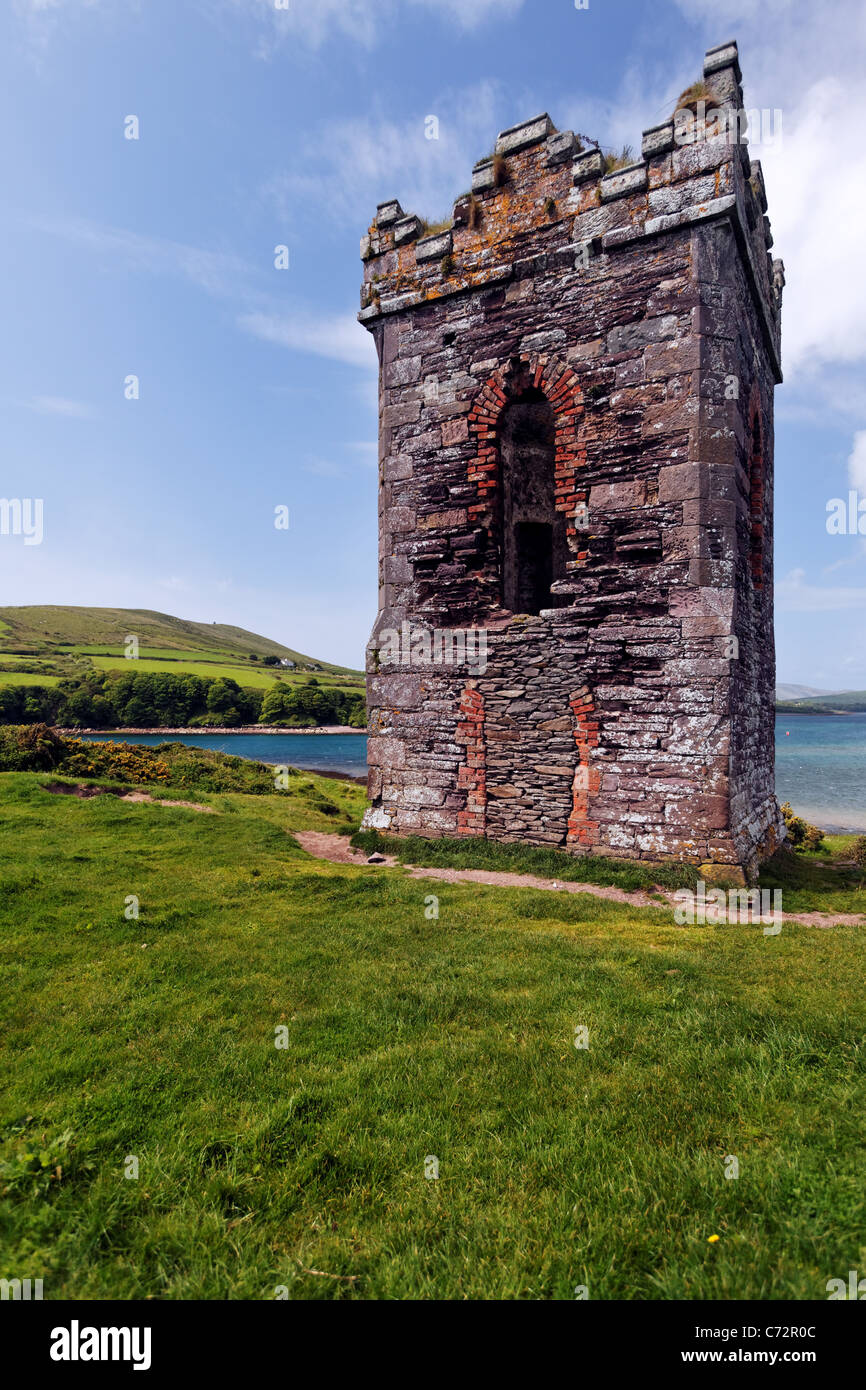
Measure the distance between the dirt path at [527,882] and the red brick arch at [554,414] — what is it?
4803 millimetres

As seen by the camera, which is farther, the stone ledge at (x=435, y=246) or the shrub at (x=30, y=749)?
the shrub at (x=30, y=749)

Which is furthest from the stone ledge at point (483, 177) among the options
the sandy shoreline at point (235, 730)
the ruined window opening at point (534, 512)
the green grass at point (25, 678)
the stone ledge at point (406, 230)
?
the green grass at point (25, 678)

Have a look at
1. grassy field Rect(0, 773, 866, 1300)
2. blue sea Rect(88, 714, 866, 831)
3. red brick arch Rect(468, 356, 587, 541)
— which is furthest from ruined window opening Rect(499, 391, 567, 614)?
blue sea Rect(88, 714, 866, 831)

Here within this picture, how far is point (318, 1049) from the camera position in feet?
13.0

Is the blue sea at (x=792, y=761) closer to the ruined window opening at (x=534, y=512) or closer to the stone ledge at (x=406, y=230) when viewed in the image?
the ruined window opening at (x=534, y=512)

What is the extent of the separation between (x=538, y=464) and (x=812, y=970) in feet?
31.4

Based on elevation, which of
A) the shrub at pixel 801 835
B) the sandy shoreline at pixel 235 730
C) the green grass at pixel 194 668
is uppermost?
the green grass at pixel 194 668

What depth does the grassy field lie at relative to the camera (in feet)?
7.55

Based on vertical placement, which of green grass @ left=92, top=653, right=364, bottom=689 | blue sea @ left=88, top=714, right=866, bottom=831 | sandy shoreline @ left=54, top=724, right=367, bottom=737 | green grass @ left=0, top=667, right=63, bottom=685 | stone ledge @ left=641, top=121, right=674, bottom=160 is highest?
stone ledge @ left=641, top=121, right=674, bottom=160

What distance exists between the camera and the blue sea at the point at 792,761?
98.4 ft

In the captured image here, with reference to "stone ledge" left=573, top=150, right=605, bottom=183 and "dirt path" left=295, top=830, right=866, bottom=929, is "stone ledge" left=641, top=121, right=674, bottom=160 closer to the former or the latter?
"stone ledge" left=573, top=150, right=605, bottom=183

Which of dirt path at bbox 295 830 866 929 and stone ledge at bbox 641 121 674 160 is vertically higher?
stone ledge at bbox 641 121 674 160

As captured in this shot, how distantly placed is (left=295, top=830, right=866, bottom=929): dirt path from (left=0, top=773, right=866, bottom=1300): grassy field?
104 cm

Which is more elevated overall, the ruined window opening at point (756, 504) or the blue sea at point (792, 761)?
the ruined window opening at point (756, 504)
